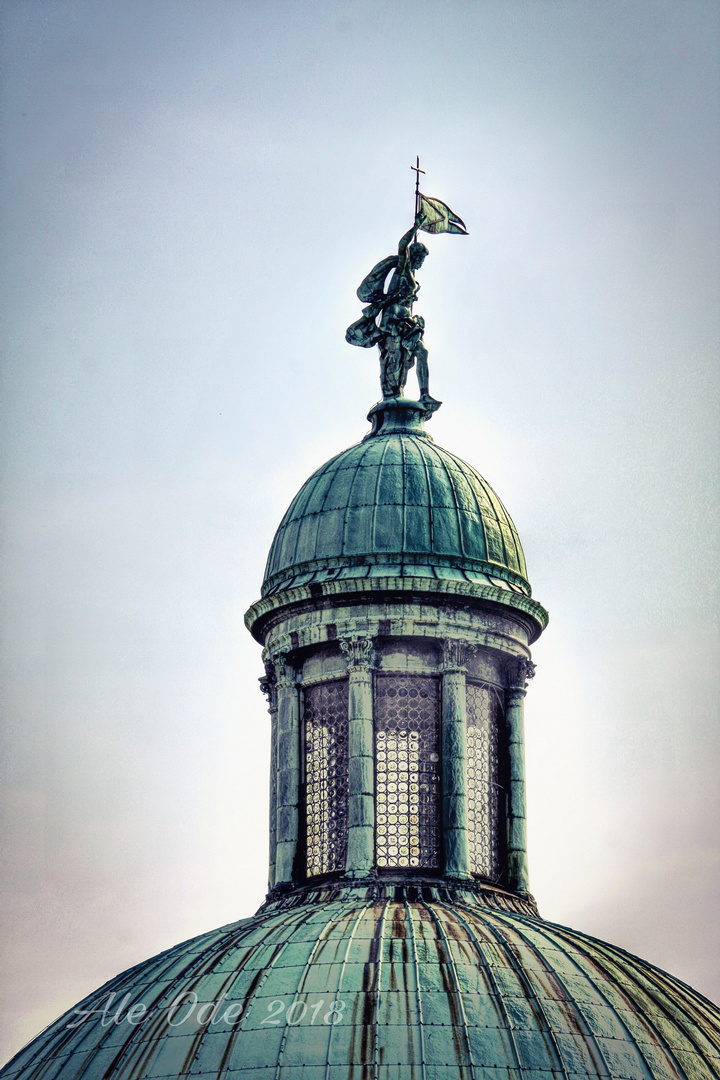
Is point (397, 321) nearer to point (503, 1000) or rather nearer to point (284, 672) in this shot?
point (284, 672)

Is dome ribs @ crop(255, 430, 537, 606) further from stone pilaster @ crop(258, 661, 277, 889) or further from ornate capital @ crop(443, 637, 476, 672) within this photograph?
stone pilaster @ crop(258, 661, 277, 889)

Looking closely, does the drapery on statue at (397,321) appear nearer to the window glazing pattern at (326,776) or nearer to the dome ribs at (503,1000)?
the window glazing pattern at (326,776)

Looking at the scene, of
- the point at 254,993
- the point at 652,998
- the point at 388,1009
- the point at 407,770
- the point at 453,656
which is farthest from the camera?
the point at 453,656

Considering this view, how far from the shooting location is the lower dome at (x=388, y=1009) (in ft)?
81.0

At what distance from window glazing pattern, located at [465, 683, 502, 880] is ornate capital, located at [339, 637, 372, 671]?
6.37 ft

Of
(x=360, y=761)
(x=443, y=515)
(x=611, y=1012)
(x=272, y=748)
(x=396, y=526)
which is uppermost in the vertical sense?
(x=443, y=515)

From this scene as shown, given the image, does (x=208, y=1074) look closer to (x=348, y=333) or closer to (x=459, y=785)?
(x=459, y=785)

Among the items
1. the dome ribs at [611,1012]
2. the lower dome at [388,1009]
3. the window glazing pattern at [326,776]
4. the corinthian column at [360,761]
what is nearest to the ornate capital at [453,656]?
the corinthian column at [360,761]

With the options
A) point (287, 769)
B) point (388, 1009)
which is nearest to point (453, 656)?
point (287, 769)

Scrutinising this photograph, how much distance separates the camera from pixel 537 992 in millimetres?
25781

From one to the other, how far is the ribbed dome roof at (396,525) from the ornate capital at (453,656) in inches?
42.4

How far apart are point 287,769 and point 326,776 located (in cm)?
68

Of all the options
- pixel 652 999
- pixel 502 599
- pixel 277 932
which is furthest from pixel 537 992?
pixel 502 599

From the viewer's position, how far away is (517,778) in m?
32.6
